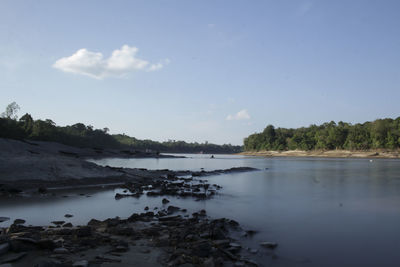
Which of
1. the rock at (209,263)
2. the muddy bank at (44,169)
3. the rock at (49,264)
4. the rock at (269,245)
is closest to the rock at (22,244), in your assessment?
the rock at (49,264)

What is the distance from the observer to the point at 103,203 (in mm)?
17516

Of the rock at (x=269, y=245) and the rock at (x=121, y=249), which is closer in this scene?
the rock at (x=121, y=249)

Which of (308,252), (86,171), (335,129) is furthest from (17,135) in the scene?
(335,129)

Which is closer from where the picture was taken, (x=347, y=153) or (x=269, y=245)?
(x=269, y=245)

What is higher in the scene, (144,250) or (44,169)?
(44,169)

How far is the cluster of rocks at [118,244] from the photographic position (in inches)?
290

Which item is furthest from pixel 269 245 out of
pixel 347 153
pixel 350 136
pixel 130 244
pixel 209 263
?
pixel 350 136

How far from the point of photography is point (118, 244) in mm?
8719

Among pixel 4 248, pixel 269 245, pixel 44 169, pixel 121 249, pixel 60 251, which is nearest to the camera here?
pixel 4 248

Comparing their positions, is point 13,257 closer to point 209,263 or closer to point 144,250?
point 144,250

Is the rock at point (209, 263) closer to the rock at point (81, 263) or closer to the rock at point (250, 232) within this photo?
the rock at point (81, 263)

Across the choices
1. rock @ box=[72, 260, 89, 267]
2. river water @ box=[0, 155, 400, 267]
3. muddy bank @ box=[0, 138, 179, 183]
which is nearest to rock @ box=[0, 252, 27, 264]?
rock @ box=[72, 260, 89, 267]

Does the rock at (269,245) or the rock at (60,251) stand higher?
the rock at (60,251)

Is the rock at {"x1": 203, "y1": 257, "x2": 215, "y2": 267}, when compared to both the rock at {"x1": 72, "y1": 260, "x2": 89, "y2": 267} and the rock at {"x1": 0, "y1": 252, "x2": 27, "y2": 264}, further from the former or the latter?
the rock at {"x1": 0, "y1": 252, "x2": 27, "y2": 264}
